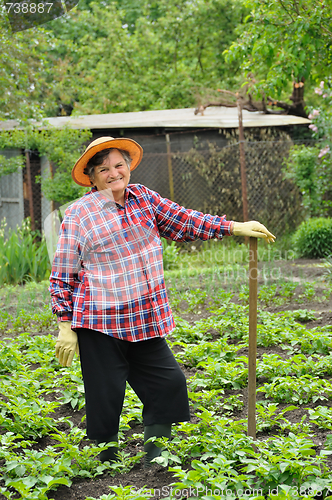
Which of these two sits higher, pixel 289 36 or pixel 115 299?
pixel 289 36

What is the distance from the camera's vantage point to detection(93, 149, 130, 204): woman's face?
2.42 m

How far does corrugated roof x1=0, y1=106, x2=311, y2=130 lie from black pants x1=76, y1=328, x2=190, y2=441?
737cm

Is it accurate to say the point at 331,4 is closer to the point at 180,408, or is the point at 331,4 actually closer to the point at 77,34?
the point at 180,408

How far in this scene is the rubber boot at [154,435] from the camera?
2.36m

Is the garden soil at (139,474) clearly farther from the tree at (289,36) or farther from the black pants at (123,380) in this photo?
the tree at (289,36)

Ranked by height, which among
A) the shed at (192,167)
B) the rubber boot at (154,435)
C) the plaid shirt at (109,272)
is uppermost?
the shed at (192,167)

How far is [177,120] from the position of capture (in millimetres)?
9789

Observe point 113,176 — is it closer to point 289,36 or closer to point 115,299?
point 115,299

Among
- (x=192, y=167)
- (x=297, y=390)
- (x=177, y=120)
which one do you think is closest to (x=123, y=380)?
(x=297, y=390)

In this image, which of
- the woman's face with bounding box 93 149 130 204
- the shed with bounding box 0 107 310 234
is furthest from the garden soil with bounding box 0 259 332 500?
the shed with bounding box 0 107 310 234

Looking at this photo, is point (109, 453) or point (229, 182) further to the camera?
point (229, 182)

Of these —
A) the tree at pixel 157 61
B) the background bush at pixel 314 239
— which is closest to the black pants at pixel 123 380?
the background bush at pixel 314 239

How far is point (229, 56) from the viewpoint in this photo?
5.88 metres

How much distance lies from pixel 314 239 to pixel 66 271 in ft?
22.0
